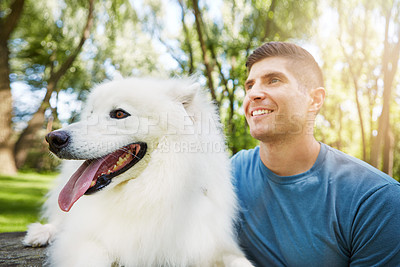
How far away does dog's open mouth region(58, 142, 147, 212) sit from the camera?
1.71 metres

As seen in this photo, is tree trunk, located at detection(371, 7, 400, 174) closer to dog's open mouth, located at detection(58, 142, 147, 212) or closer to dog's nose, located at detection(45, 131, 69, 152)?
dog's open mouth, located at detection(58, 142, 147, 212)

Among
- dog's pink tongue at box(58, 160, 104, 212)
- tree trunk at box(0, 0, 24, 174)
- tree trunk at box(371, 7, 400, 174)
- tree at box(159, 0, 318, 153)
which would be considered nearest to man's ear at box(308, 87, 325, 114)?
dog's pink tongue at box(58, 160, 104, 212)

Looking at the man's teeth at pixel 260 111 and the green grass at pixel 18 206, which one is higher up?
the man's teeth at pixel 260 111

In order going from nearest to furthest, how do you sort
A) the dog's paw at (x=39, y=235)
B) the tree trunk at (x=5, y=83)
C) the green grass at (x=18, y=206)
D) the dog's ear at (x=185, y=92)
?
1. the dog's ear at (x=185, y=92)
2. the dog's paw at (x=39, y=235)
3. the green grass at (x=18, y=206)
4. the tree trunk at (x=5, y=83)

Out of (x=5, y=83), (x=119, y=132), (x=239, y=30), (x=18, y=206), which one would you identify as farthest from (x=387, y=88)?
(x=5, y=83)

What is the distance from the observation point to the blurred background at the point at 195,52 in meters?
8.09

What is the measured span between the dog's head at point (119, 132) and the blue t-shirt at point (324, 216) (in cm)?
83

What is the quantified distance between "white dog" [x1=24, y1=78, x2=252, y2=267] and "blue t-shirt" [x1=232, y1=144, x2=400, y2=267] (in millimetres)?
246

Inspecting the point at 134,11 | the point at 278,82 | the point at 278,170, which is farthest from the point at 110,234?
the point at 134,11

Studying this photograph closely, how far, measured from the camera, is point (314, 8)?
8.27m

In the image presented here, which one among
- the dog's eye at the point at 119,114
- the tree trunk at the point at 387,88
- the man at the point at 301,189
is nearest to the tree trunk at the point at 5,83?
the dog's eye at the point at 119,114

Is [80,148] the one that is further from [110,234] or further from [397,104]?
[397,104]

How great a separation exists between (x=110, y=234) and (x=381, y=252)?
152cm

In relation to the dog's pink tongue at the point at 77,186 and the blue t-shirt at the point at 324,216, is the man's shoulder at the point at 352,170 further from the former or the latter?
the dog's pink tongue at the point at 77,186
